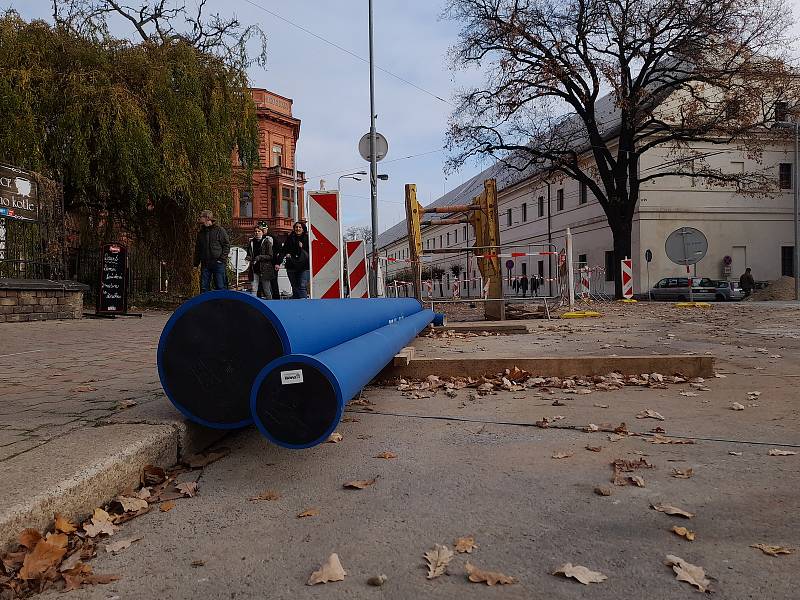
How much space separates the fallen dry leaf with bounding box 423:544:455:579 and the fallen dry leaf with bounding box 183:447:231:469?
1.59m

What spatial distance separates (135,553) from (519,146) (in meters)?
29.1

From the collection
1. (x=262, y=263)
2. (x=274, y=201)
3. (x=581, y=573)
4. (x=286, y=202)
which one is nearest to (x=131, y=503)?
(x=581, y=573)

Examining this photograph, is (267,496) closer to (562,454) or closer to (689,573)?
(562,454)

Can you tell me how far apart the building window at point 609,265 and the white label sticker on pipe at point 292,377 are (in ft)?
134

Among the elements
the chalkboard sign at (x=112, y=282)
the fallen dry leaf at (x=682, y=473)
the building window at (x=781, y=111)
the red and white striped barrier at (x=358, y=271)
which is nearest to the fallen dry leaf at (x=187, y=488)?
the fallen dry leaf at (x=682, y=473)

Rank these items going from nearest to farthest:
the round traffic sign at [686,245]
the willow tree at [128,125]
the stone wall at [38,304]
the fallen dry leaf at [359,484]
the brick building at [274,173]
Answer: the fallen dry leaf at [359,484]
the stone wall at [38,304]
the willow tree at [128,125]
the round traffic sign at [686,245]
the brick building at [274,173]

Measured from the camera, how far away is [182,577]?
2111 millimetres

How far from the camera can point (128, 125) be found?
16.4 meters

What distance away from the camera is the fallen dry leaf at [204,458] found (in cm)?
332

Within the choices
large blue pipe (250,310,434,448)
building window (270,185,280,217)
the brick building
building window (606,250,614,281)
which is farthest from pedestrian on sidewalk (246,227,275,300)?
building window (270,185,280,217)

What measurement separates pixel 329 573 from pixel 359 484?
890 mm

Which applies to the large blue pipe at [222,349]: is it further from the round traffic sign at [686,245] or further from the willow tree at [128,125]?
the round traffic sign at [686,245]

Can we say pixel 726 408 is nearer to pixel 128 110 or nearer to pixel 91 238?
pixel 128 110

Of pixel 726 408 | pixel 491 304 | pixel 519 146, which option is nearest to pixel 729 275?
pixel 519 146
